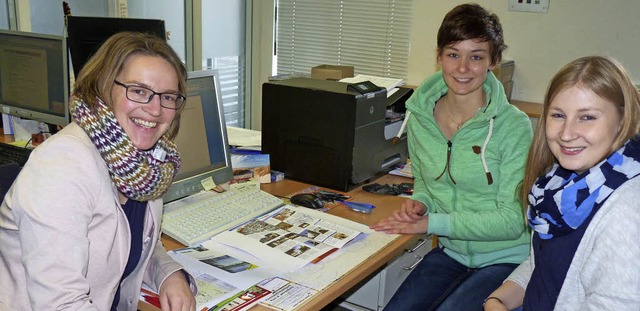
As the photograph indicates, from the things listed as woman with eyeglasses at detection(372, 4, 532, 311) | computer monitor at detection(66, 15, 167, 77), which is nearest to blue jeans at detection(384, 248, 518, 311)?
woman with eyeglasses at detection(372, 4, 532, 311)

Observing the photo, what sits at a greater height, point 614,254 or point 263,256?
point 614,254

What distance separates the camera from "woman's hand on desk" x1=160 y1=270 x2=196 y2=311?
4.35ft

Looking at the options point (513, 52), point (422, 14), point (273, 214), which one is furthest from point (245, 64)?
point (273, 214)

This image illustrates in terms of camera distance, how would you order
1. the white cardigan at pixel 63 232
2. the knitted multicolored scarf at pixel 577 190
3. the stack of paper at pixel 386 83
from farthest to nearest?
the stack of paper at pixel 386 83 → the knitted multicolored scarf at pixel 577 190 → the white cardigan at pixel 63 232

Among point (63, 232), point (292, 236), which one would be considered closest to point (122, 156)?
point (63, 232)

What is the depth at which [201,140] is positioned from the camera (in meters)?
1.93

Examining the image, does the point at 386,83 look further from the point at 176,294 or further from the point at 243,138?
the point at 176,294

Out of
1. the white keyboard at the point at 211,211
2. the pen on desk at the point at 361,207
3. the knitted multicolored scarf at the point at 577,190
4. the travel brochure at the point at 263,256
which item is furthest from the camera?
the pen on desk at the point at 361,207

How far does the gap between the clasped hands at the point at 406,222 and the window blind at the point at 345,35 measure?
252 centimetres

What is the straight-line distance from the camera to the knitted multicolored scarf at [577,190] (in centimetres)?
125

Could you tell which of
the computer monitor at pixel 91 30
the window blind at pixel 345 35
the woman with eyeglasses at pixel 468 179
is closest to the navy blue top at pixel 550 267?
the woman with eyeglasses at pixel 468 179

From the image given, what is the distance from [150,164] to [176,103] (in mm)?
159

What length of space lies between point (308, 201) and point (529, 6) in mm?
2459

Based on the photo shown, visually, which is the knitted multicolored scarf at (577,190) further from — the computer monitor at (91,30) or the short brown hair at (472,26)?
the computer monitor at (91,30)
